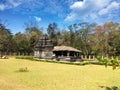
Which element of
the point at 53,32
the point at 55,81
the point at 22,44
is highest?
the point at 53,32

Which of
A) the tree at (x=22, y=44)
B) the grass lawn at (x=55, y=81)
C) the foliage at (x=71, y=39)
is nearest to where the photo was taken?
the grass lawn at (x=55, y=81)

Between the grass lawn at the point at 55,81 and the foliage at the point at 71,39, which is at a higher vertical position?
the foliage at the point at 71,39

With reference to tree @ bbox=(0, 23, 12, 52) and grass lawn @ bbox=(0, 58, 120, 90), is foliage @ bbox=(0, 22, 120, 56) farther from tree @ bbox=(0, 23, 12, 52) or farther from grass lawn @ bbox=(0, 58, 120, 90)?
grass lawn @ bbox=(0, 58, 120, 90)

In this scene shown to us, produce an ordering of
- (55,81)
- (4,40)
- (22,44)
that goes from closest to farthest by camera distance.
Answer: (55,81), (4,40), (22,44)

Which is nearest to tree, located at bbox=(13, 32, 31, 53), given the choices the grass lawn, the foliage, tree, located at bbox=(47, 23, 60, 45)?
the foliage

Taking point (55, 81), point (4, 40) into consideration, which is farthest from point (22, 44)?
point (55, 81)

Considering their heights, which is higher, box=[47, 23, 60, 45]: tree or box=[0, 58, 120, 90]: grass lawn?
box=[47, 23, 60, 45]: tree

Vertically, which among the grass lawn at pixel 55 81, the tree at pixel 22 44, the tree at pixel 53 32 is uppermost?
the tree at pixel 53 32

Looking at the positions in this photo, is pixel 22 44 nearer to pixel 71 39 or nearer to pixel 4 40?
pixel 4 40

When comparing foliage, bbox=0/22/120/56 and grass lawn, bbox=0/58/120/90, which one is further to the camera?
foliage, bbox=0/22/120/56

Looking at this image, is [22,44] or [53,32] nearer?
[22,44]

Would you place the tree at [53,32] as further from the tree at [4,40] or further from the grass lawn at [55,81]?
the grass lawn at [55,81]

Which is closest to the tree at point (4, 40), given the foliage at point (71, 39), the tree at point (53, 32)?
the foliage at point (71, 39)

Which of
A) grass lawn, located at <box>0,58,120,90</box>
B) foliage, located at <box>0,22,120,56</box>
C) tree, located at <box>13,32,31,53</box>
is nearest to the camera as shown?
grass lawn, located at <box>0,58,120,90</box>
